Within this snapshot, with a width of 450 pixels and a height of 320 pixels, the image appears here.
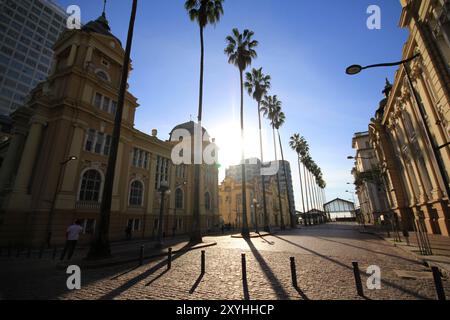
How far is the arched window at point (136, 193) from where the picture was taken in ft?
89.1

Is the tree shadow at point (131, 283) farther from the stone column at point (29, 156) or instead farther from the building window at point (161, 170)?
the building window at point (161, 170)

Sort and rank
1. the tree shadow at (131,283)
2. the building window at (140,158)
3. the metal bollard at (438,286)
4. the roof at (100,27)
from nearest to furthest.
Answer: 1. the metal bollard at (438,286)
2. the tree shadow at (131,283)
3. the roof at (100,27)
4. the building window at (140,158)

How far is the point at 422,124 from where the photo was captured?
17422 mm

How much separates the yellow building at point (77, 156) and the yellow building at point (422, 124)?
85.4 ft

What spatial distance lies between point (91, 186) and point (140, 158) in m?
8.32

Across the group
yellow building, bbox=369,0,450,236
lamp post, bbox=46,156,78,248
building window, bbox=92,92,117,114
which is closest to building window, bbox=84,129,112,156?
Result: building window, bbox=92,92,117,114

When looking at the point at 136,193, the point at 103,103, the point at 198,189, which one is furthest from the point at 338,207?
the point at 103,103

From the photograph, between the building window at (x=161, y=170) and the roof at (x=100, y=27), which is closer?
the roof at (x=100, y=27)

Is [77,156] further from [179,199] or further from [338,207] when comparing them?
[338,207]

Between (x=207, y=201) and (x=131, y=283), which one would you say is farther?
(x=207, y=201)

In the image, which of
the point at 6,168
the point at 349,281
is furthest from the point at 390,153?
the point at 6,168

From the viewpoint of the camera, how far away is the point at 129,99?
28.0m

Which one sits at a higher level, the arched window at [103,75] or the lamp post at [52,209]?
the arched window at [103,75]

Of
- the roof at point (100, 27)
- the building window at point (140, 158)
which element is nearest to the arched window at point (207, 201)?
the building window at point (140, 158)
